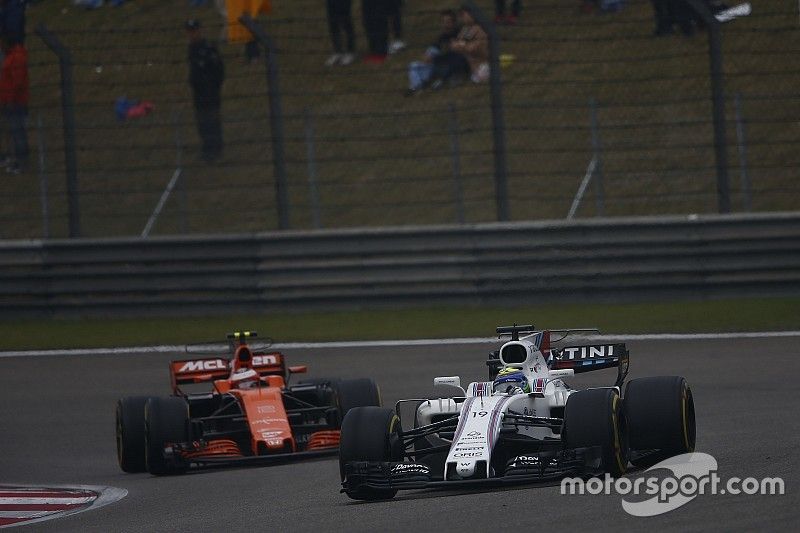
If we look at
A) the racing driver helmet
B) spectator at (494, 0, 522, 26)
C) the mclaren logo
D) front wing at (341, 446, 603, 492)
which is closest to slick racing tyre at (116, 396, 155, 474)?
front wing at (341, 446, 603, 492)

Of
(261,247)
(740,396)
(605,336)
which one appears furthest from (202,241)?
(740,396)

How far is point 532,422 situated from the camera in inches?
325

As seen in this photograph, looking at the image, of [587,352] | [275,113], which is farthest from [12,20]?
[587,352]

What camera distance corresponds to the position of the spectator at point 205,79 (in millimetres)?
17734

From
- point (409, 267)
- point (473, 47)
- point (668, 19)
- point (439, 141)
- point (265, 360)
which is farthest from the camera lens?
point (439, 141)

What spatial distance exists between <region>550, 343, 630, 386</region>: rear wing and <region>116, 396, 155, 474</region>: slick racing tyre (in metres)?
2.79

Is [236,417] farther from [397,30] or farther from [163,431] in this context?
[397,30]

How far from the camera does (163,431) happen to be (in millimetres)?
10062

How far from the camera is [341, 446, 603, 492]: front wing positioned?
7645 mm

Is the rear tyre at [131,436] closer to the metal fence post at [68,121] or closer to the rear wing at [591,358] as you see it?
the rear wing at [591,358]

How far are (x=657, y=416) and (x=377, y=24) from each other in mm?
11530

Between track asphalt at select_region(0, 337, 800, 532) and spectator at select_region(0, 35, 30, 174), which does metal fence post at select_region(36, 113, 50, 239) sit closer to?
spectator at select_region(0, 35, 30, 174)

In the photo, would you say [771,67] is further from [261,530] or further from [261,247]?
[261,530]

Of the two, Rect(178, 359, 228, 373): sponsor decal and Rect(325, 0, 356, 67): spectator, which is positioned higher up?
Rect(325, 0, 356, 67): spectator
